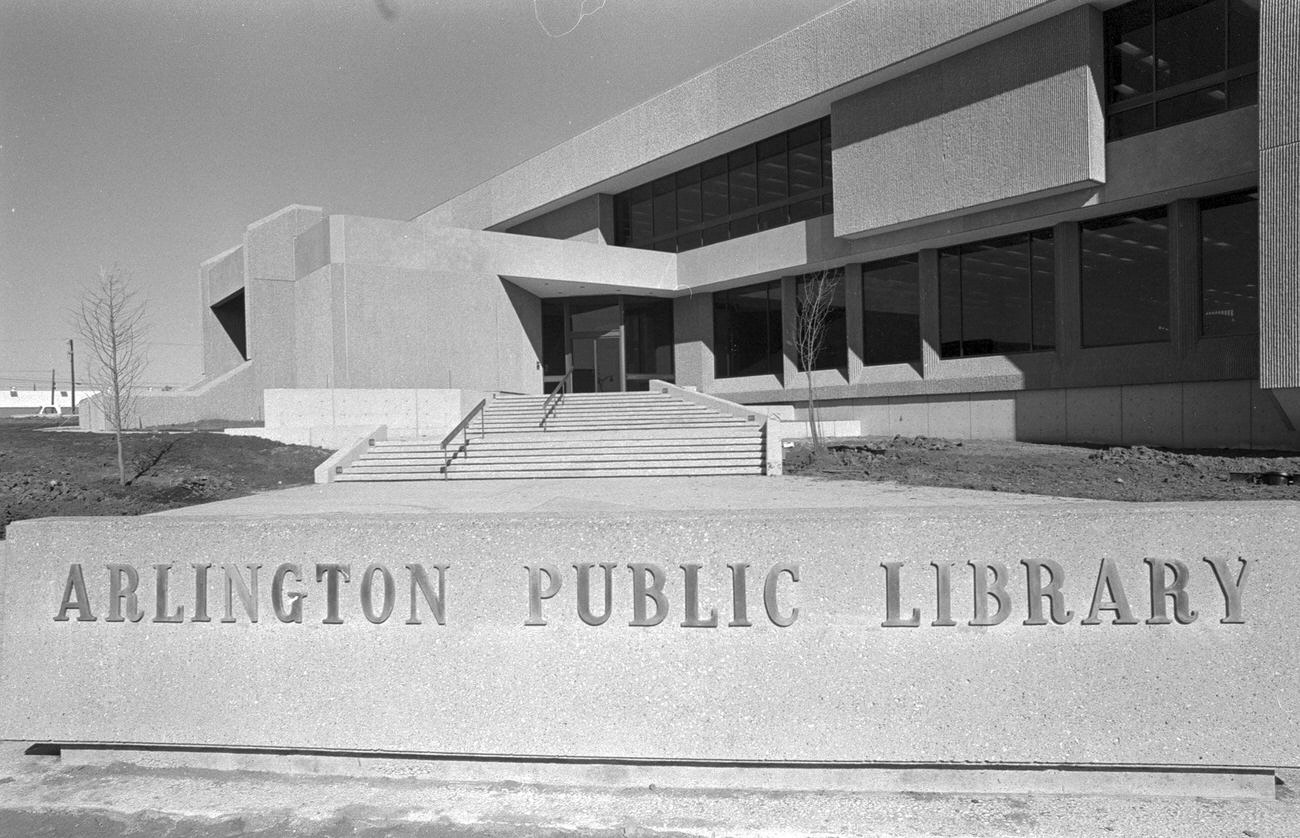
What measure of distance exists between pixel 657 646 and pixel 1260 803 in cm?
248

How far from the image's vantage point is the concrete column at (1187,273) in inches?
754

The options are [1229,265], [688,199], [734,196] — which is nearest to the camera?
[1229,265]

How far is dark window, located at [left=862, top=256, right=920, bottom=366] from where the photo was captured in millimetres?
25578

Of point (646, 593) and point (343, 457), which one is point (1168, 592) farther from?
point (343, 457)

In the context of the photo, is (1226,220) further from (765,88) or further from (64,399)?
(64,399)

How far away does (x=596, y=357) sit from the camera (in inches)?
1344

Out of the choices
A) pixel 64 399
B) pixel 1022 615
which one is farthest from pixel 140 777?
pixel 64 399

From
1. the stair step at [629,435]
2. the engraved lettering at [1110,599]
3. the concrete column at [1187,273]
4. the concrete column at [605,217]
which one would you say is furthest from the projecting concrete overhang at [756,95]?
the engraved lettering at [1110,599]

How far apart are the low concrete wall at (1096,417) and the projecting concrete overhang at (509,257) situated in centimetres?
882

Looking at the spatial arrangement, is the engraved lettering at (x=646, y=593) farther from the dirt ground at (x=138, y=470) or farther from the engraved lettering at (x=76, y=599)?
the dirt ground at (x=138, y=470)


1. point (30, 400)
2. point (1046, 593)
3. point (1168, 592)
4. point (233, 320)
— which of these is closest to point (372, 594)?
point (1046, 593)

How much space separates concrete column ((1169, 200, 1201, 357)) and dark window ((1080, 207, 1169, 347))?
54 cm

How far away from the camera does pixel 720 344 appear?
32406mm

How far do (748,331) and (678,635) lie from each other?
28292 millimetres
